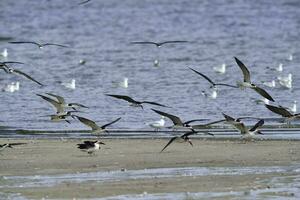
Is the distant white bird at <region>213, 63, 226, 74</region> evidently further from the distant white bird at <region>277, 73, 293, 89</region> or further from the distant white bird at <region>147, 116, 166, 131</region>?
the distant white bird at <region>147, 116, 166, 131</region>

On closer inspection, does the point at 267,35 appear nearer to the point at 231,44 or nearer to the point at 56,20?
the point at 231,44

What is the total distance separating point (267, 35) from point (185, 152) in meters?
23.0

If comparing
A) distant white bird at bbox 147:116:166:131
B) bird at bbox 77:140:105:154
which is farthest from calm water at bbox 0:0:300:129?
bird at bbox 77:140:105:154

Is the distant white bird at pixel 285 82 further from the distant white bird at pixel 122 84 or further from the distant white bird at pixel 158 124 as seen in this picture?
the distant white bird at pixel 158 124

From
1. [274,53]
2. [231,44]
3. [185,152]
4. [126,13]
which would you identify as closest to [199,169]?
[185,152]

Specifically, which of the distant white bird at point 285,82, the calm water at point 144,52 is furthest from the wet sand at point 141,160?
the distant white bird at point 285,82

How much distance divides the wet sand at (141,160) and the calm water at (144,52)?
287cm

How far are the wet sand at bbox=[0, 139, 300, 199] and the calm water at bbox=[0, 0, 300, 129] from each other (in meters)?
2.87

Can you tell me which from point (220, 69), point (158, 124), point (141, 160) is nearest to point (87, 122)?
point (141, 160)

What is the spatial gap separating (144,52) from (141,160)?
17720mm

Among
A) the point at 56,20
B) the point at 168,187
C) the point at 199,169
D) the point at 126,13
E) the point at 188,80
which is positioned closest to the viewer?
the point at 168,187

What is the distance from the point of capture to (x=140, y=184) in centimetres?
1320

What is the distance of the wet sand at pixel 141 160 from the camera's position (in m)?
12.9

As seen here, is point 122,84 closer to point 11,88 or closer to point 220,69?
point 11,88
